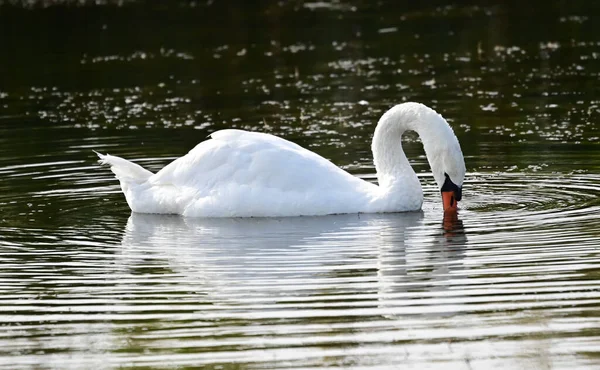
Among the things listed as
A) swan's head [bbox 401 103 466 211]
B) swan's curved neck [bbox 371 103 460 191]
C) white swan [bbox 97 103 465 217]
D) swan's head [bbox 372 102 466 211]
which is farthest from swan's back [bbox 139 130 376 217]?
swan's head [bbox 401 103 466 211]

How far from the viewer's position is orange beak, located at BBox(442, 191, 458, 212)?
1268 centimetres

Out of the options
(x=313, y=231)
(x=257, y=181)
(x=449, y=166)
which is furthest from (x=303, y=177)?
(x=449, y=166)

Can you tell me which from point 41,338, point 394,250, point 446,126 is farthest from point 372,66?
point 41,338

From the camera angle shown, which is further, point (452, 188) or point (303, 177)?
point (303, 177)

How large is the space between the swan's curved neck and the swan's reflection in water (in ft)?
1.45

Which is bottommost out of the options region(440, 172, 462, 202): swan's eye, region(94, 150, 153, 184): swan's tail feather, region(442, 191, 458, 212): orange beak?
region(442, 191, 458, 212): orange beak

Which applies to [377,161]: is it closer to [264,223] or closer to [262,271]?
[264,223]

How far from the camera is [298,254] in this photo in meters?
11.0

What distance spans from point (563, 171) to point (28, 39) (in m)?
25.4

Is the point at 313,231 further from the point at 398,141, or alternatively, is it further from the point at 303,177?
the point at 398,141

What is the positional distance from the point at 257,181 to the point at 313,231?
123 cm

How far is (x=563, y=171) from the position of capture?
1481 centimetres

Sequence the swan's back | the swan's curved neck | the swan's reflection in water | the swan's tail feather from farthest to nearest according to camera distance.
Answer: the swan's tail feather, the swan's back, the swan's curved neck, the swan's reflection in water

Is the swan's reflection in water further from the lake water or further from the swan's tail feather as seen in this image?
the swan's tail feather
